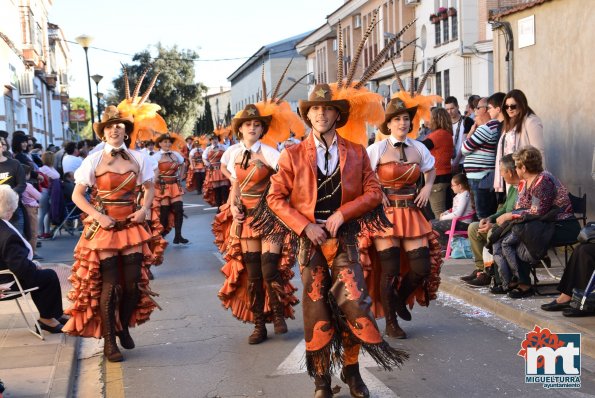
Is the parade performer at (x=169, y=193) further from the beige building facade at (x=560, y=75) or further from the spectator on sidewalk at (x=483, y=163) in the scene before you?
the beige building facade at (x=560, y=75)

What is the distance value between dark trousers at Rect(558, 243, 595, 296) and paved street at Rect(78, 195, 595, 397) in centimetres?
70

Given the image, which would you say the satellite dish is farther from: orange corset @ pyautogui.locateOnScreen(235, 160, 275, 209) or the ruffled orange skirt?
the ruffled orange skirt

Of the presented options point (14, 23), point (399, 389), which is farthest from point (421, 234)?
point (14, 23)

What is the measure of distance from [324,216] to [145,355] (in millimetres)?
2478

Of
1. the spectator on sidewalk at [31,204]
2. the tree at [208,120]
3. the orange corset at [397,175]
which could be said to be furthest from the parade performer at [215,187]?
the tree at [208,120]

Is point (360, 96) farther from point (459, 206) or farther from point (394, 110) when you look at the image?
point (459, 206)

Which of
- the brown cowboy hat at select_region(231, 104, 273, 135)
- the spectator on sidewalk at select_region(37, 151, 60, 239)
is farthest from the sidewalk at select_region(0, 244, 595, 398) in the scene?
the spectator on sidewalk at select_region(37, 151, 60, 239)

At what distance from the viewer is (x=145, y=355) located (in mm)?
7258

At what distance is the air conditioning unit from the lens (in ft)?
109

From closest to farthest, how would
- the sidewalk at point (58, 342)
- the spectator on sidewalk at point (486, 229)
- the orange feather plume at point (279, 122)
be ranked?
the sidewalk at point (58, 342) < the orange feather plume at point (279, 122) < the spectator on sidewalk at point (486, 229)

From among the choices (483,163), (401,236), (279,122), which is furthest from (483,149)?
(401,236)

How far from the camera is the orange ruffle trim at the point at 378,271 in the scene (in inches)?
299

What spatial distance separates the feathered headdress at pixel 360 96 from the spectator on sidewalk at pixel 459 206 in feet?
17.2

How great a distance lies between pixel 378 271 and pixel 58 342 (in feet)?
9.64
